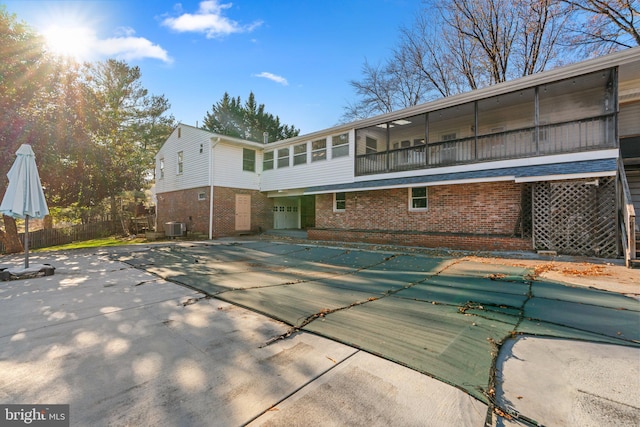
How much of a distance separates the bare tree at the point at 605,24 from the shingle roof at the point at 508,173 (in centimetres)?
1056

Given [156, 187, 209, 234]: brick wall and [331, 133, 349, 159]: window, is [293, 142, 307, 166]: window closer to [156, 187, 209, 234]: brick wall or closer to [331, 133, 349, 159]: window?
[331, 133, 349, 159]: window

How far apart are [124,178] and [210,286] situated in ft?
57.2

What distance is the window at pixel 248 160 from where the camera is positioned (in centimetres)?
1641

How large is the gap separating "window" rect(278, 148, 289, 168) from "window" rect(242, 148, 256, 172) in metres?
1.72

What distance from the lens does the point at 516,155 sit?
9492mm

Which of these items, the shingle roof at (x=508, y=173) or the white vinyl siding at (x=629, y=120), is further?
the white vinyl siding at (x=629, y=120)

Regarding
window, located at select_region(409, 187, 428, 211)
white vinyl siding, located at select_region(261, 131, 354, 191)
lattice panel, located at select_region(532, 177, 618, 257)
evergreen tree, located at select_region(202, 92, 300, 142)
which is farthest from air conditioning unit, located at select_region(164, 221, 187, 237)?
evergreen tree, located at select_region(202, 92, 300, 142)

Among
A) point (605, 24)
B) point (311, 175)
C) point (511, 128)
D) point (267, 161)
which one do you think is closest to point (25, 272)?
point (311, 175)

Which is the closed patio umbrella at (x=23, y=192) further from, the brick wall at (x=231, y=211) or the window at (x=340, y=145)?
the window at (x=340, y=145)

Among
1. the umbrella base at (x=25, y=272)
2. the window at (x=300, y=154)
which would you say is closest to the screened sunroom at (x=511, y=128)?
the window at (x=300, y=154)

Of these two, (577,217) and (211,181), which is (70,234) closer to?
(211,181)

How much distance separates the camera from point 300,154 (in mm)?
15375

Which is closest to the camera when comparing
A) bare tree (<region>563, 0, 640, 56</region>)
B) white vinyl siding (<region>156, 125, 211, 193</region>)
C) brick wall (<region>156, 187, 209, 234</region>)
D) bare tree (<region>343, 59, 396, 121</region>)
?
bare tree (<region>563, 0, 640, 56</region>)

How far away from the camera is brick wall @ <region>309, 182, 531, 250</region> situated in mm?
9547
